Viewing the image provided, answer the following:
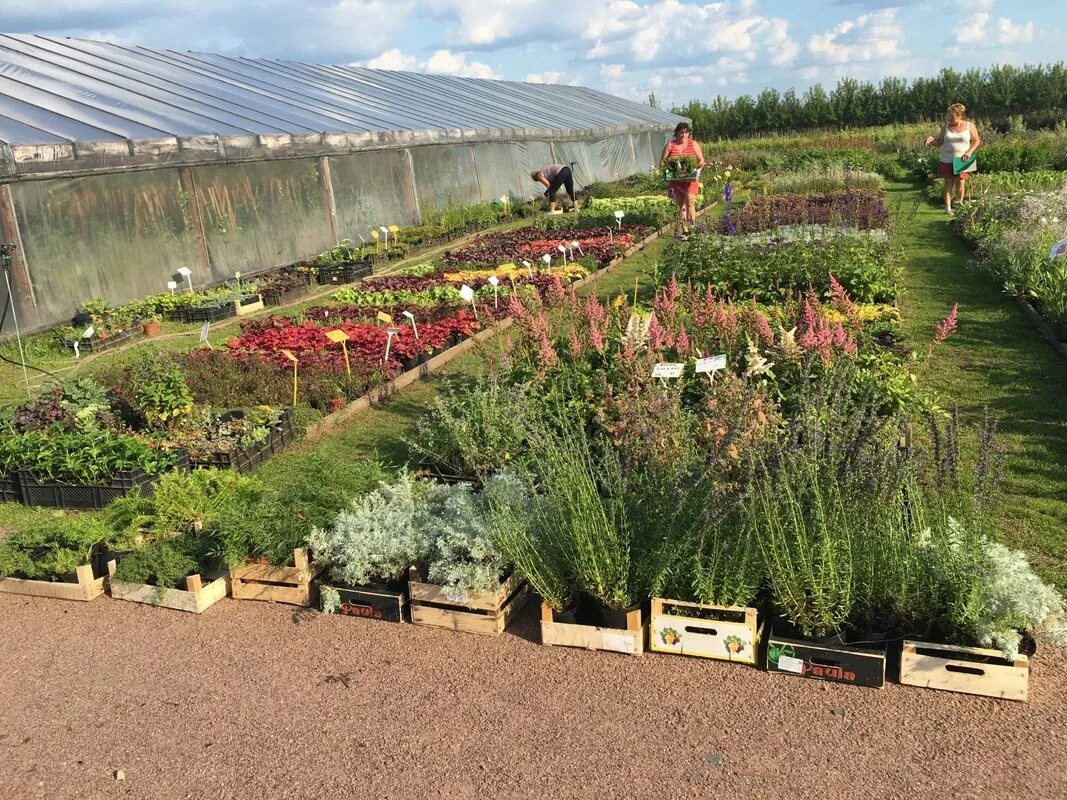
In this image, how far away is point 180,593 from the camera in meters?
4.46

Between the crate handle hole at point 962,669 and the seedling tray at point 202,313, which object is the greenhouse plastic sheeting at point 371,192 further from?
the crate handle hole at point 962,669

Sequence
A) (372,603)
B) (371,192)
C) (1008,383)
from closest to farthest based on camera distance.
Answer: (372,603) → (1008,383) → (371,192)

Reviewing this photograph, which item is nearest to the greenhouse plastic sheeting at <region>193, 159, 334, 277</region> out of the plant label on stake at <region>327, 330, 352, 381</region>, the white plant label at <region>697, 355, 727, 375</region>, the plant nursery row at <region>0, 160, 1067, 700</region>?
the plant label on stake at <region>327, 330, 352, 381</region>

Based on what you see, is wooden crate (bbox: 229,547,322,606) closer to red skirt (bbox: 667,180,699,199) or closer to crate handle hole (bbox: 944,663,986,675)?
crate handle hole (bbox: 944,663,986,675)

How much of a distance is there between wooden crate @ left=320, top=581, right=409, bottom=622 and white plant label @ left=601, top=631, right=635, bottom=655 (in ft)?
3.36

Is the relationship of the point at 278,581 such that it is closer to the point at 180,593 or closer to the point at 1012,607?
the point at 180,593

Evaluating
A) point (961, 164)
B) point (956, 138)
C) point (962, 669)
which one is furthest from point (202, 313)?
point (961, 164)

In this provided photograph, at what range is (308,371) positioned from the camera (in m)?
7.62

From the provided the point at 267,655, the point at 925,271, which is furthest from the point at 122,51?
the point at 267,655

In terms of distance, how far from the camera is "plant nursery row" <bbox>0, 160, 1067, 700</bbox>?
353 cm

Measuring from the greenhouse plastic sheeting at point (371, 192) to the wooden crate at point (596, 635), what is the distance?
13.1 metres

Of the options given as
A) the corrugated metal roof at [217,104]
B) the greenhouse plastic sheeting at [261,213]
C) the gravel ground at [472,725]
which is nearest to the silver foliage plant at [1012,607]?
the gravel ground at [472,725]

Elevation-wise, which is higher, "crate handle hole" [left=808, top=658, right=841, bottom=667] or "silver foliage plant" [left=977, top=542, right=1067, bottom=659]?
"silver foliage plant" [left=977, top=542, right=1067, bottom=659]

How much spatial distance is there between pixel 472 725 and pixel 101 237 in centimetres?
1004
